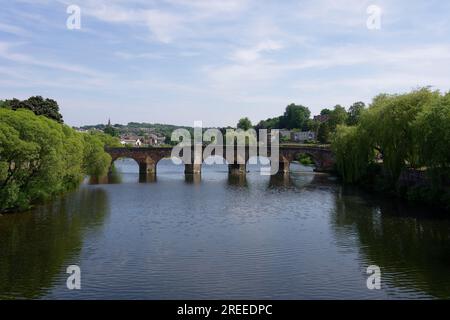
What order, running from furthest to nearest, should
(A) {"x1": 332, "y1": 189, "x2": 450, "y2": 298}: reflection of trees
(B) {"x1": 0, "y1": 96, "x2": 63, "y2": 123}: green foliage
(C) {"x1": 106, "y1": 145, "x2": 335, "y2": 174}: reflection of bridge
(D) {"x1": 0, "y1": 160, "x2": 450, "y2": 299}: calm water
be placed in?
(C) {"x1": 106, "y1": 145, "x2": 335, "y2": 174}: reflection of bridge
(B) {"x1": 0, "y1": 96, "x2": 63, "y2": 123}: green foliage
(A) {"x1": 332, "y1": 189, "x2": 450, "y2": 298}: reflection of trees
(D) {"x1": 0, "y1": 160, "x2": 450, "y2": 299}: calm water

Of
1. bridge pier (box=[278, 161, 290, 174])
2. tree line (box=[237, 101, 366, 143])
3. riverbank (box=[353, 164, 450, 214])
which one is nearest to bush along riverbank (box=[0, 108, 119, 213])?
riverbank (box=[353, 164, 450, 214])

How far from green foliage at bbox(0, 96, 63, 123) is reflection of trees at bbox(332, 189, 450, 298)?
154ft

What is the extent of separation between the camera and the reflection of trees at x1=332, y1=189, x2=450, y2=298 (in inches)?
902

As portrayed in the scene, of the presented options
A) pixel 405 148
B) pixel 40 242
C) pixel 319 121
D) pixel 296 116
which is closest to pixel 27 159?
pixel 40 242

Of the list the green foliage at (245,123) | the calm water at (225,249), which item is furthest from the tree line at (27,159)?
the green foliage at (245,123)

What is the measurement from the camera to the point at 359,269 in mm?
24562

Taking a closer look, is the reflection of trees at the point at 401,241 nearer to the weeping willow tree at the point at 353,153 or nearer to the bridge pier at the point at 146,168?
the weeping willow tree at the point at 353,153

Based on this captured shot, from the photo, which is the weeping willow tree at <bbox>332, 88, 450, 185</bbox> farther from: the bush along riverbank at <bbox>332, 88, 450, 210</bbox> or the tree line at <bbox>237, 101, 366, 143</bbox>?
the tree line at <bbox>237, 101, 366, 143</bbox>

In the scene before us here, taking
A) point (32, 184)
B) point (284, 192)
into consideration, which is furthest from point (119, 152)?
point (32, 184)

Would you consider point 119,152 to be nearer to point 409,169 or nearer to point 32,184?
point 32,184

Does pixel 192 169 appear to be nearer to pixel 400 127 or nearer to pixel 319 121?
pixel 400 127

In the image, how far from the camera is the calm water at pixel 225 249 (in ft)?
71.5

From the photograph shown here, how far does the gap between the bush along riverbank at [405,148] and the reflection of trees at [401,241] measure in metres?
3.04
